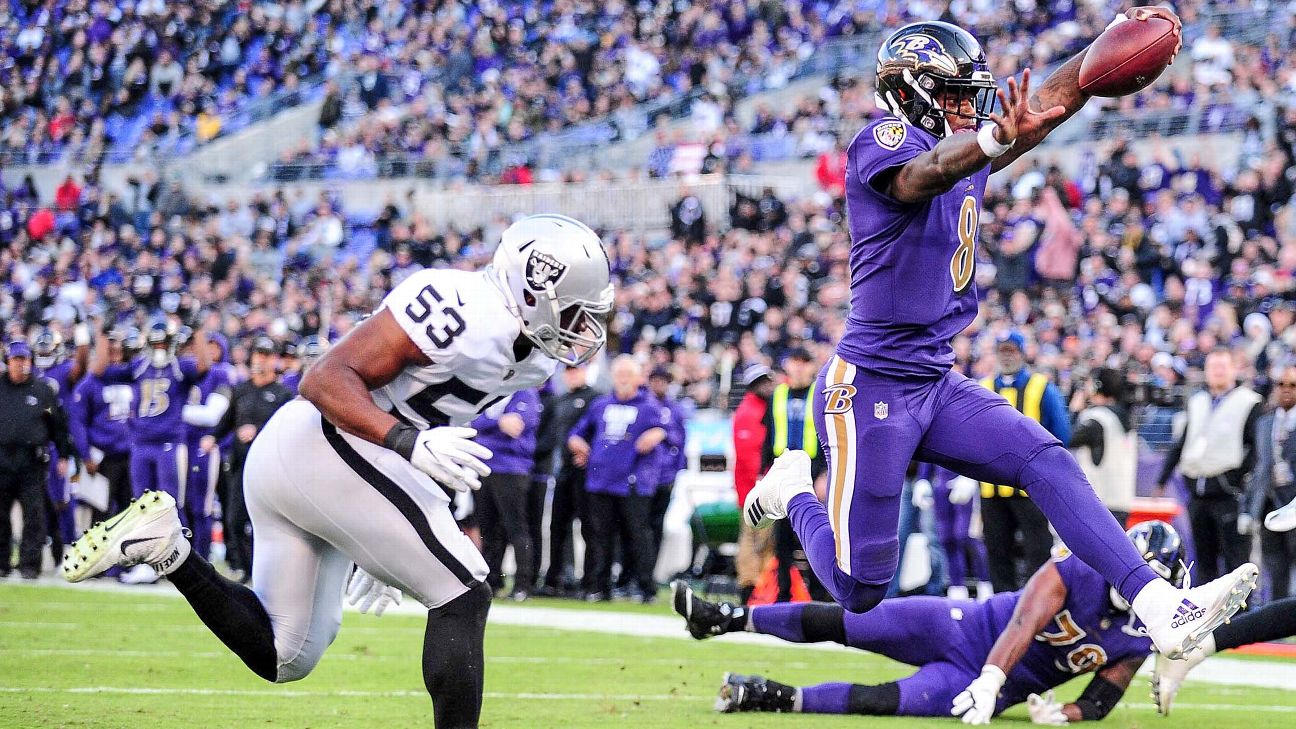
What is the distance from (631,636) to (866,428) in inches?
189

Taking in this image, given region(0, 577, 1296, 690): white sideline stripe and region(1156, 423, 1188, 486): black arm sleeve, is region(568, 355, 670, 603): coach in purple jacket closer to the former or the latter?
region(0, 577, 1296, 690): white sideline stripe

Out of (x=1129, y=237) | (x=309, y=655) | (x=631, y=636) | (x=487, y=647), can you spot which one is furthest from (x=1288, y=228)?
(x=309, y=655)

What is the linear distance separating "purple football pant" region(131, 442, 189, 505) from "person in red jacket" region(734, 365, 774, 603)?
4351 millimetres

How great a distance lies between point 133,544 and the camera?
4.68 m

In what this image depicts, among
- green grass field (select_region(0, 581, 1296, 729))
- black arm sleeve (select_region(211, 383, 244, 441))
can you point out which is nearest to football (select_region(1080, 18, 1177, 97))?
green grass field (select_region(0, 581, 1296, 729))

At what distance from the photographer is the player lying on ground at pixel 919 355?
4.76 metres

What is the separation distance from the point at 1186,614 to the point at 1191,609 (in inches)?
0.7

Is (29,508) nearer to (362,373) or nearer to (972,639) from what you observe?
(972,639)

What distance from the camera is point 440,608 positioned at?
4.54 metres

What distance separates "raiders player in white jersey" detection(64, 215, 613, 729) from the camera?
14.8ft

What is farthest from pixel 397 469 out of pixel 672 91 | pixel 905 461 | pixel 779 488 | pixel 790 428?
pixel 672 91

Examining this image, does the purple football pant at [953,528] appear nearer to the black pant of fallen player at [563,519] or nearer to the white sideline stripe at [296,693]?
the black pant of fallen player at [563,519]

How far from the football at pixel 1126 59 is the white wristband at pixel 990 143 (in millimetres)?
588

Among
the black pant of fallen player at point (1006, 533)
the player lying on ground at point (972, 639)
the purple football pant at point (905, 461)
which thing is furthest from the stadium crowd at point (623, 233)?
the purple football pant at point (905, 461)
